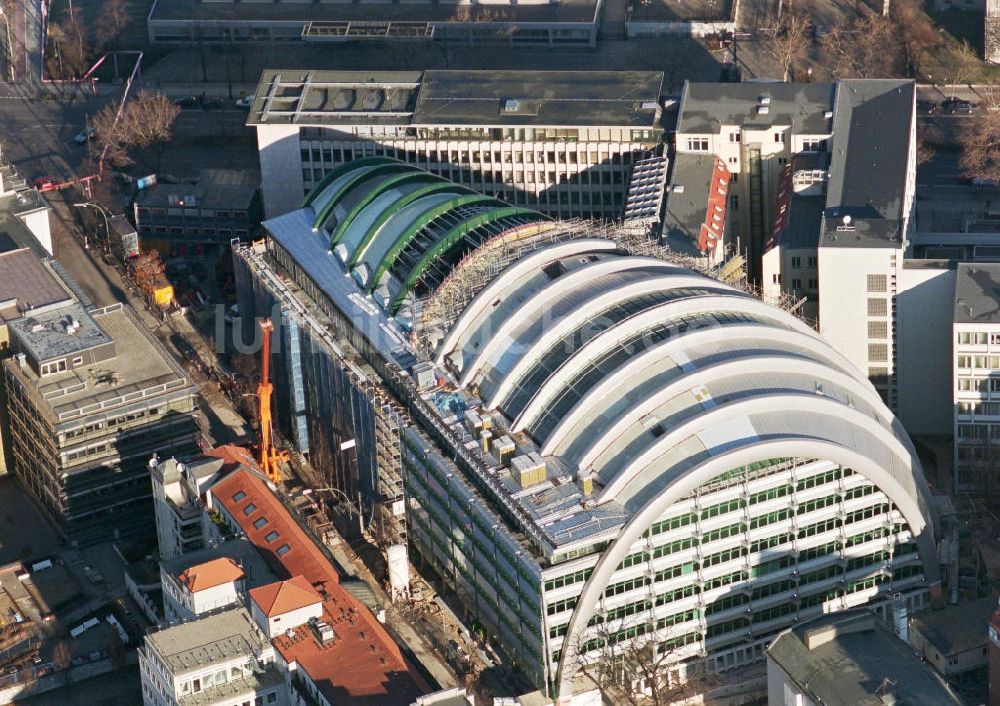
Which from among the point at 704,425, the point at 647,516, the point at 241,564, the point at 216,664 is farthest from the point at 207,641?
the point at 704,425

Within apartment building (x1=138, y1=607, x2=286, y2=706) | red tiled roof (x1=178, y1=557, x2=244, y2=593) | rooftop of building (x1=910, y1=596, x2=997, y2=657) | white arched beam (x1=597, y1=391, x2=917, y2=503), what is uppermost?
white arched beam (x1=597, y1=391, x2=917, y2=503)

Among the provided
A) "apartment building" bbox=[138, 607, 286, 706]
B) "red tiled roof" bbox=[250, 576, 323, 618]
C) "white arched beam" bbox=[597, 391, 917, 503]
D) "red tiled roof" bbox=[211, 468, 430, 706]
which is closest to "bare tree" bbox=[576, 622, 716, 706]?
"white arched beam" bbox=[597, 391, 917, 503]

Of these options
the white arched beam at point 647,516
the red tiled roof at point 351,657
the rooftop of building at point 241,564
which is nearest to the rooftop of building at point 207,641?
the red tiled roof at point 351,657

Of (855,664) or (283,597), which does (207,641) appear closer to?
(283,597)

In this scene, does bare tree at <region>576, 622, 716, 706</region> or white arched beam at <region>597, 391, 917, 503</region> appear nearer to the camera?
white arched beam at <region>597, 391, 917, 503</region>

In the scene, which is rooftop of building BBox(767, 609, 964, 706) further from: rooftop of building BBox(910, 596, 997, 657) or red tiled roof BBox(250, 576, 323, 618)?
red tiled roof BBox(250, 576, 323, 618)

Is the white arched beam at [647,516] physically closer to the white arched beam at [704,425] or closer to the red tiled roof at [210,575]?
the white arched beam at [704,425]
